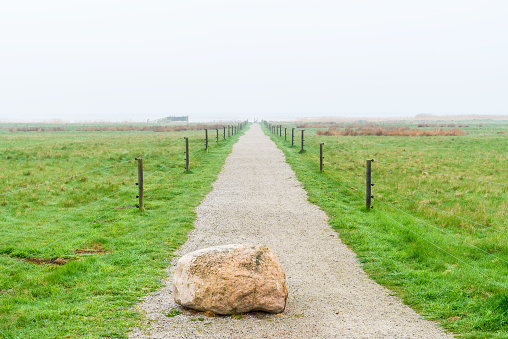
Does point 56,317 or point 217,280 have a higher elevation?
point 217,280

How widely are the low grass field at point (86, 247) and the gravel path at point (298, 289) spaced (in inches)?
18.2

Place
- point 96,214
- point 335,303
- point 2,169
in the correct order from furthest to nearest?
point 2,169 → point 96,214 → point 335,303

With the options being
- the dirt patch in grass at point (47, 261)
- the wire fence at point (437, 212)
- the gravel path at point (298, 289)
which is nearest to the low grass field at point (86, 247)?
the dirt patch in grass at point (47, 261)

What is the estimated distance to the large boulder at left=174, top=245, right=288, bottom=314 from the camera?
18.4 ft

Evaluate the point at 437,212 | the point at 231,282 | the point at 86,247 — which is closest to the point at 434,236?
the point at 437,212

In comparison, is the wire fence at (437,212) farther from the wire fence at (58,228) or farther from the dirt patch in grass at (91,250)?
the wire fence at (58,228)

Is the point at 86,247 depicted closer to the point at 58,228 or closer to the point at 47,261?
the point at 47,261

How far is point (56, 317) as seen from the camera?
561 cm

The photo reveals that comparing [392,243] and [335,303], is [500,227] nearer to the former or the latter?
[392,243]

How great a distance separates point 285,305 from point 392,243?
4330 millimetres

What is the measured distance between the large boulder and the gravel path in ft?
0.50

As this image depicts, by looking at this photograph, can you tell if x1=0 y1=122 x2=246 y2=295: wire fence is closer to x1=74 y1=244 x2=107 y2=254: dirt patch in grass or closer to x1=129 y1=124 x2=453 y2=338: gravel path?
x1=74 y1=244 x2=107 y2=254: dirt patch in grass

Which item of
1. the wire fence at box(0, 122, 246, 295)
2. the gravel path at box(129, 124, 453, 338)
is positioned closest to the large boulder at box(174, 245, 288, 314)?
the gravel path at box(129, 124, 453, 338)

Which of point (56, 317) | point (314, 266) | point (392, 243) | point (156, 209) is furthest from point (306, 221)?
point (56, 317)
